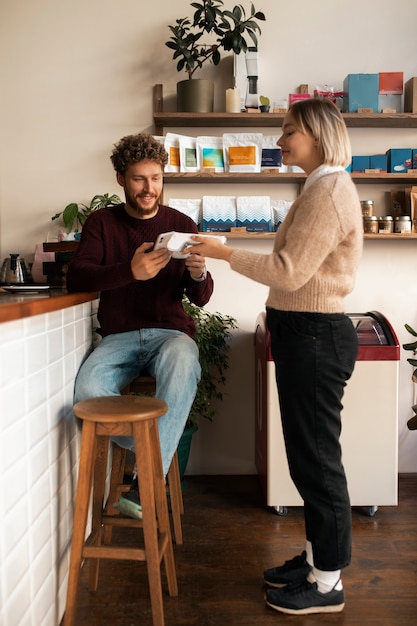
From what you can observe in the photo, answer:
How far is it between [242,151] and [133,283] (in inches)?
44.2

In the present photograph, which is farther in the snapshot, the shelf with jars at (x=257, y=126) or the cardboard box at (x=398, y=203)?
the cardboard box at (x=398, y=203)

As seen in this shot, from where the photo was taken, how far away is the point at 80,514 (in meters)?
1.94

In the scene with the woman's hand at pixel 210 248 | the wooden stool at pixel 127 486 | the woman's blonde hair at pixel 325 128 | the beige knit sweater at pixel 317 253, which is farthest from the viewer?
the wooden stool at pixel 127 486

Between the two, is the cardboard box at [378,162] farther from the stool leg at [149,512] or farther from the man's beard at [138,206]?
the stool leg at [149,512]

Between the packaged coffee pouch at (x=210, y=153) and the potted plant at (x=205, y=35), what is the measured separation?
0.15 meters

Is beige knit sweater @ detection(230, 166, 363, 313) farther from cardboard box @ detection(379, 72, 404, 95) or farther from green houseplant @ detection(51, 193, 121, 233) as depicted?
cardboard box @ detection(379, 72, 404, 95)

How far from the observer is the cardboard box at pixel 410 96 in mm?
3297

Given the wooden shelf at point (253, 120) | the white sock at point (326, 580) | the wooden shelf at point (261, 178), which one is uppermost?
the wooden shelf at point (253, 120)

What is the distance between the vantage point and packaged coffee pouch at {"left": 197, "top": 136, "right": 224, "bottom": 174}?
3.36 meters

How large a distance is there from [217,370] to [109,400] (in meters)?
1.52

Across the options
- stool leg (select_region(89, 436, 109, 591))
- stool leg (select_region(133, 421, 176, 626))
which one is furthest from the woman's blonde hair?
stool leg (select_region(89, 436, 109, 591))

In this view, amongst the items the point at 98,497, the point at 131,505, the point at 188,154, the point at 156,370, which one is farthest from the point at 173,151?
the point at 131,505

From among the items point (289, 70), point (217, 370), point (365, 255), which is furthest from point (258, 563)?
point (289, 70)

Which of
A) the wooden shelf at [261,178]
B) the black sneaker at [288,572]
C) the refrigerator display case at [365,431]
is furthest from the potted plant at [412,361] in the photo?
the black sneaker at [288,572]
